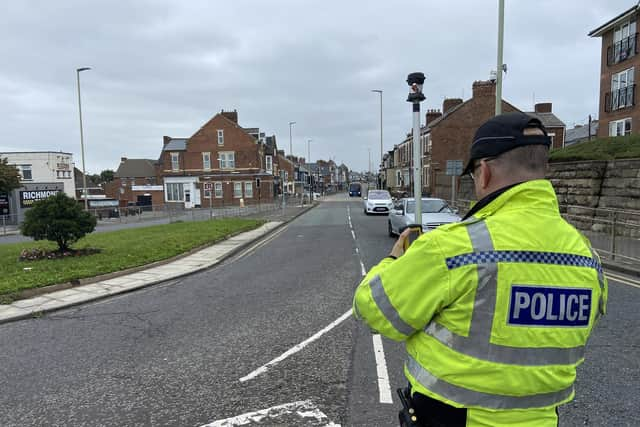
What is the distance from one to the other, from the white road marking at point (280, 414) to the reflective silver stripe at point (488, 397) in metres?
2.02

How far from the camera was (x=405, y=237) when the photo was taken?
183cm

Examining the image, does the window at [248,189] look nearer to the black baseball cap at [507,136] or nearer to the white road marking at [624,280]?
the white road marking at [624,280]

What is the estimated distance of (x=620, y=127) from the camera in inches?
995

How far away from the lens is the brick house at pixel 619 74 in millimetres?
23844

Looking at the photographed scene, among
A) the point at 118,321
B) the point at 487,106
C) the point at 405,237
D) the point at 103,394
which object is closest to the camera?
the point at 405,237

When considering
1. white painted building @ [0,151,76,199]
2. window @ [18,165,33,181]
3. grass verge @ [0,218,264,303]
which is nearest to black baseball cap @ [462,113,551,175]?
grass verge @ [0,218,264,303]

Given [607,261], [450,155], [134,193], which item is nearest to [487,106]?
[450,155]

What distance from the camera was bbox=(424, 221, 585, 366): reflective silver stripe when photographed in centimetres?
139

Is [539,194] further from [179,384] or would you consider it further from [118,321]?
[118,321]

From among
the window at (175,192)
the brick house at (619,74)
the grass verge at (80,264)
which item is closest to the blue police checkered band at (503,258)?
the grass verge at (80,264)

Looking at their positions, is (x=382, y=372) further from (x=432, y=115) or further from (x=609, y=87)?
(x=432, y=115)

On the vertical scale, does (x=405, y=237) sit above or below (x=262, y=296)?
above

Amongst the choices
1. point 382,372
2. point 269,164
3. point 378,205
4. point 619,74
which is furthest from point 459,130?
point 382,372

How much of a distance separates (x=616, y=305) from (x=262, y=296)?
5863 millimetres
